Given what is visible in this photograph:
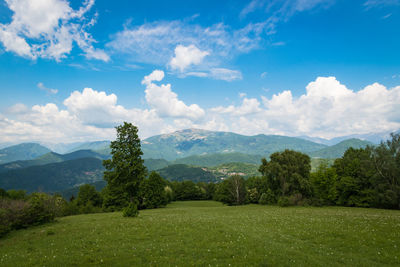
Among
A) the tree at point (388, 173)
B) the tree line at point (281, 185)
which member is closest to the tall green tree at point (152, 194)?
the tree line at point (281, 185)

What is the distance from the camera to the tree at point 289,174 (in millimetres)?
54000

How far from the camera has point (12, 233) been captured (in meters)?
22.5

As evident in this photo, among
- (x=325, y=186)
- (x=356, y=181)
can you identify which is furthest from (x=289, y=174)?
(x=356, y=181)

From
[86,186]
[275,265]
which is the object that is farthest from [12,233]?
[86,186]

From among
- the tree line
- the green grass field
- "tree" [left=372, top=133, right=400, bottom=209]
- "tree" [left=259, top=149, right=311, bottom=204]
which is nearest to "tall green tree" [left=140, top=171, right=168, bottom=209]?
the tree line

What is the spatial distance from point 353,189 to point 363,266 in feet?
165

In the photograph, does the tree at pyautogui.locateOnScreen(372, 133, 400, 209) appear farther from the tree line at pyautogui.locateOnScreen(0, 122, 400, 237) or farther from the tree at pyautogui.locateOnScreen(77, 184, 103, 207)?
the tree at pyautogui.locateOnScreen(77, 184, 103, 207)

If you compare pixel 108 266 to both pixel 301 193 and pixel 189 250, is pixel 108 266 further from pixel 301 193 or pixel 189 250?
pixel 301 193

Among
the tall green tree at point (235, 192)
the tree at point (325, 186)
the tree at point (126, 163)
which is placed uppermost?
the tree at point (126, 163)

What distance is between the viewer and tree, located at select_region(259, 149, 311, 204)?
5400 cm

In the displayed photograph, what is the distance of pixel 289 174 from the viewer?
56281 millimetres

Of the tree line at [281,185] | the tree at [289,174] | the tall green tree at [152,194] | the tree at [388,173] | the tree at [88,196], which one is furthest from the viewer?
the tree at [88,196]

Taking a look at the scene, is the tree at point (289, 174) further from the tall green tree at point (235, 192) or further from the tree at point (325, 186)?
the tall green tree at point (235, 192)

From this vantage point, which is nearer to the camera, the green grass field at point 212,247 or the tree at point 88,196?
the green grass field at point 212,247
